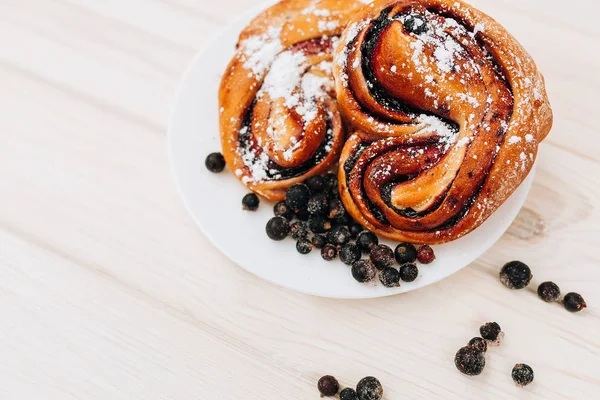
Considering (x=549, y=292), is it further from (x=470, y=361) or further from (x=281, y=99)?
(x=281, y=99)

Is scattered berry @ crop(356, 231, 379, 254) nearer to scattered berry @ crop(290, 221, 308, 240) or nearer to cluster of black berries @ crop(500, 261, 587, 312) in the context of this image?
scattered berry @ crop(290, 221, 308, 240)

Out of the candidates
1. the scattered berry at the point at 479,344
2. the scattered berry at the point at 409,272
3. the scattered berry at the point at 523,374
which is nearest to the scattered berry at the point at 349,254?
the scattered berry at the point at 409,272

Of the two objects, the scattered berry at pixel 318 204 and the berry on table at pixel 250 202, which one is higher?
the scattered berry at pixel 318 204

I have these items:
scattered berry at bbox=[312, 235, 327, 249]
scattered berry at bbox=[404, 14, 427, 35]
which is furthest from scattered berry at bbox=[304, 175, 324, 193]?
scattered berry at bbox=[404, 14, 427, 35]

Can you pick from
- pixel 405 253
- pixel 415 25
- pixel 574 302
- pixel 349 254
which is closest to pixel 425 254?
pixel 405 253

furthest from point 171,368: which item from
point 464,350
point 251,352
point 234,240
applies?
point 464,350

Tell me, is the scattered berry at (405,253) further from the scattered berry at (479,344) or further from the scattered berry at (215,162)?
the scattered berry at (215,162)
